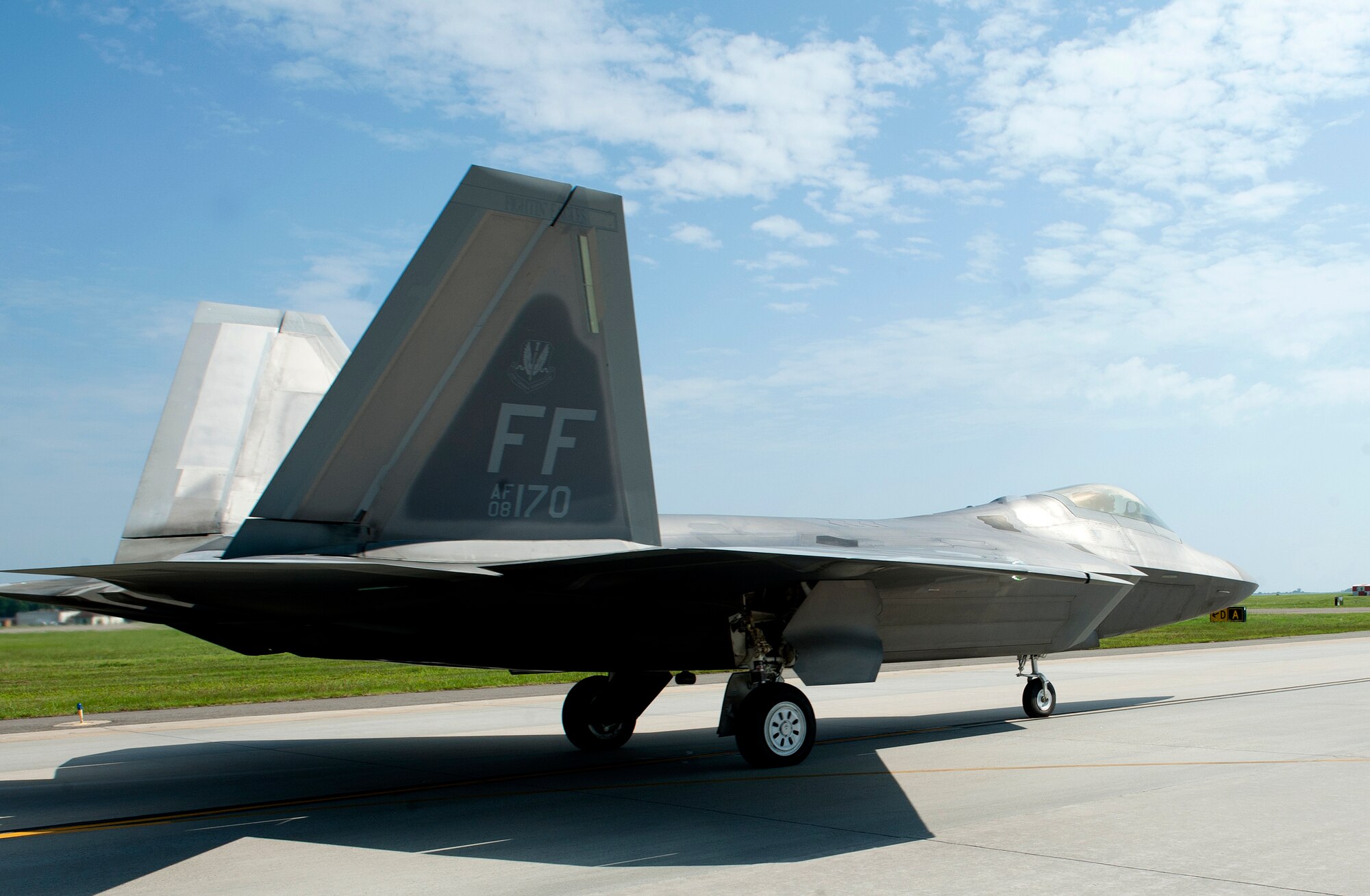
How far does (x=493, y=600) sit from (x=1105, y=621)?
8177 millimetres

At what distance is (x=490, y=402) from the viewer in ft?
25.7

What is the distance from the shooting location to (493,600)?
322 inches

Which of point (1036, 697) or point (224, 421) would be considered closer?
point (224, 421)

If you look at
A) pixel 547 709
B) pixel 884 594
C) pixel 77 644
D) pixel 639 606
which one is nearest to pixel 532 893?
pixel 639 606

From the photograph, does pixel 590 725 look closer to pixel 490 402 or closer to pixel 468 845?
pixel 468 845

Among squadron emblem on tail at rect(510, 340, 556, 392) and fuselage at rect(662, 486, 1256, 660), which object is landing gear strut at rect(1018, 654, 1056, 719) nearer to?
fuselage at rect(662, 486, 1256, 660)

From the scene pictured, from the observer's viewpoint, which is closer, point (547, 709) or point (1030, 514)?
point (1030, 514)

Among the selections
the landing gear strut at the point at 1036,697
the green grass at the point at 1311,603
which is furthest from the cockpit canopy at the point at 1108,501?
the green grass at the point at 1311,603

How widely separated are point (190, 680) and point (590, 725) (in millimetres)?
15223

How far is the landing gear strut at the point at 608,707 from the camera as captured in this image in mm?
11367

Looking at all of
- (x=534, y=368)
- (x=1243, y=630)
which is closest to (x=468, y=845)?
(x=534, y=368)

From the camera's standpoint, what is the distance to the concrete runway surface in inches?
228

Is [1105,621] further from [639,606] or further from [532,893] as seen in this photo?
[532,893]

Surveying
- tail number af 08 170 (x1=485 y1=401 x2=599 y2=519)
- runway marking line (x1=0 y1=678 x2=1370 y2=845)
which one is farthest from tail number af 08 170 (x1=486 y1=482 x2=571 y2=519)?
runway marking line (x1=0 y1=678 x2=1370 y2=845)
